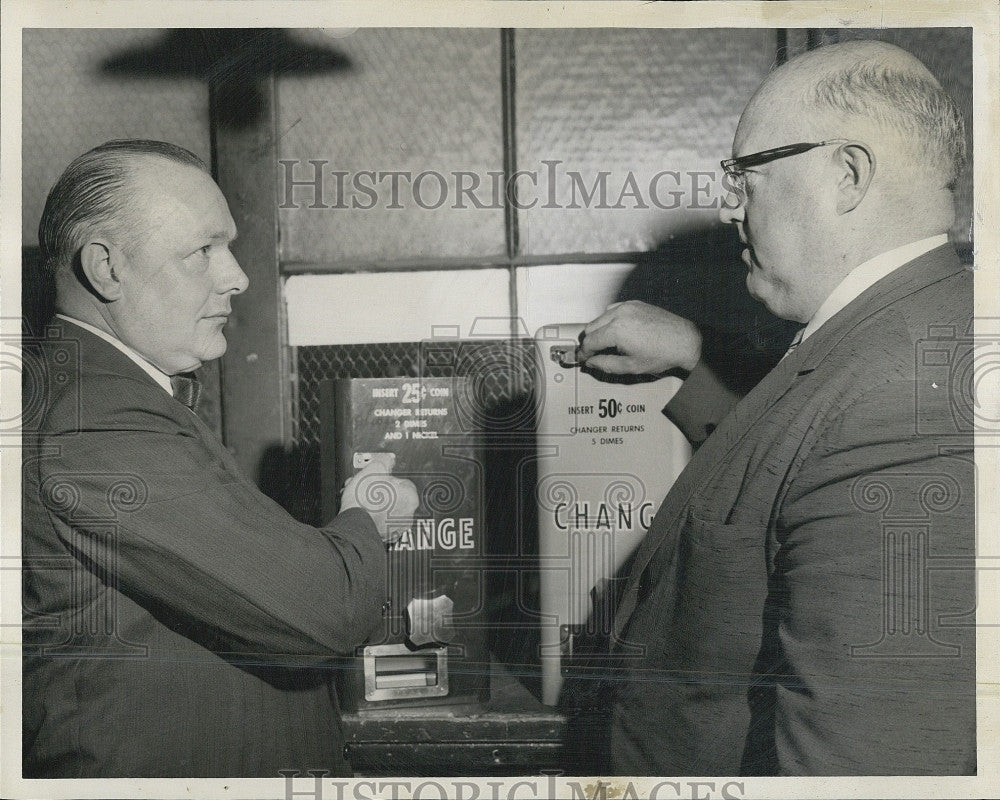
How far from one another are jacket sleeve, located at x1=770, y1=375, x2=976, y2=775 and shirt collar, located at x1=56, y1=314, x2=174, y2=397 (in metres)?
1.03

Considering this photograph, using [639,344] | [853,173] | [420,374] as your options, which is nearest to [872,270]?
[853,173]

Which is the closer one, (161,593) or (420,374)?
(161,593)

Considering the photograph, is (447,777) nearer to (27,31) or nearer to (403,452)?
(403,452)

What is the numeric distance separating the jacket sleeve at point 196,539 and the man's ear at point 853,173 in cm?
95

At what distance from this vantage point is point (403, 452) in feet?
5.08

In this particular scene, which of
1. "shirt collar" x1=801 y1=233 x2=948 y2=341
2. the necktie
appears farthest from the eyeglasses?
the necktie

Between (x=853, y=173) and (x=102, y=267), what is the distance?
1235mm

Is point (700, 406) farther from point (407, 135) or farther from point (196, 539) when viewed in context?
point (196, 539)

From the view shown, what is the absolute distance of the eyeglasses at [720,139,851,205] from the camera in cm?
146

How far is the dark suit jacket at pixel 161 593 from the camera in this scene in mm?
1467

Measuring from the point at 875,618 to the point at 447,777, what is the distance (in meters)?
0.76

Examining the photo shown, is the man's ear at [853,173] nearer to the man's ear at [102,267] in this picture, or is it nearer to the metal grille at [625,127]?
the metal grille at [625,127]

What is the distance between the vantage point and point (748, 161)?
5.00ft

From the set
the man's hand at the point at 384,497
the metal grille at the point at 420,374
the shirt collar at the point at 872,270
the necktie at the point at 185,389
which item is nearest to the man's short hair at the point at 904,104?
the shirt collar at the point at 872,270
